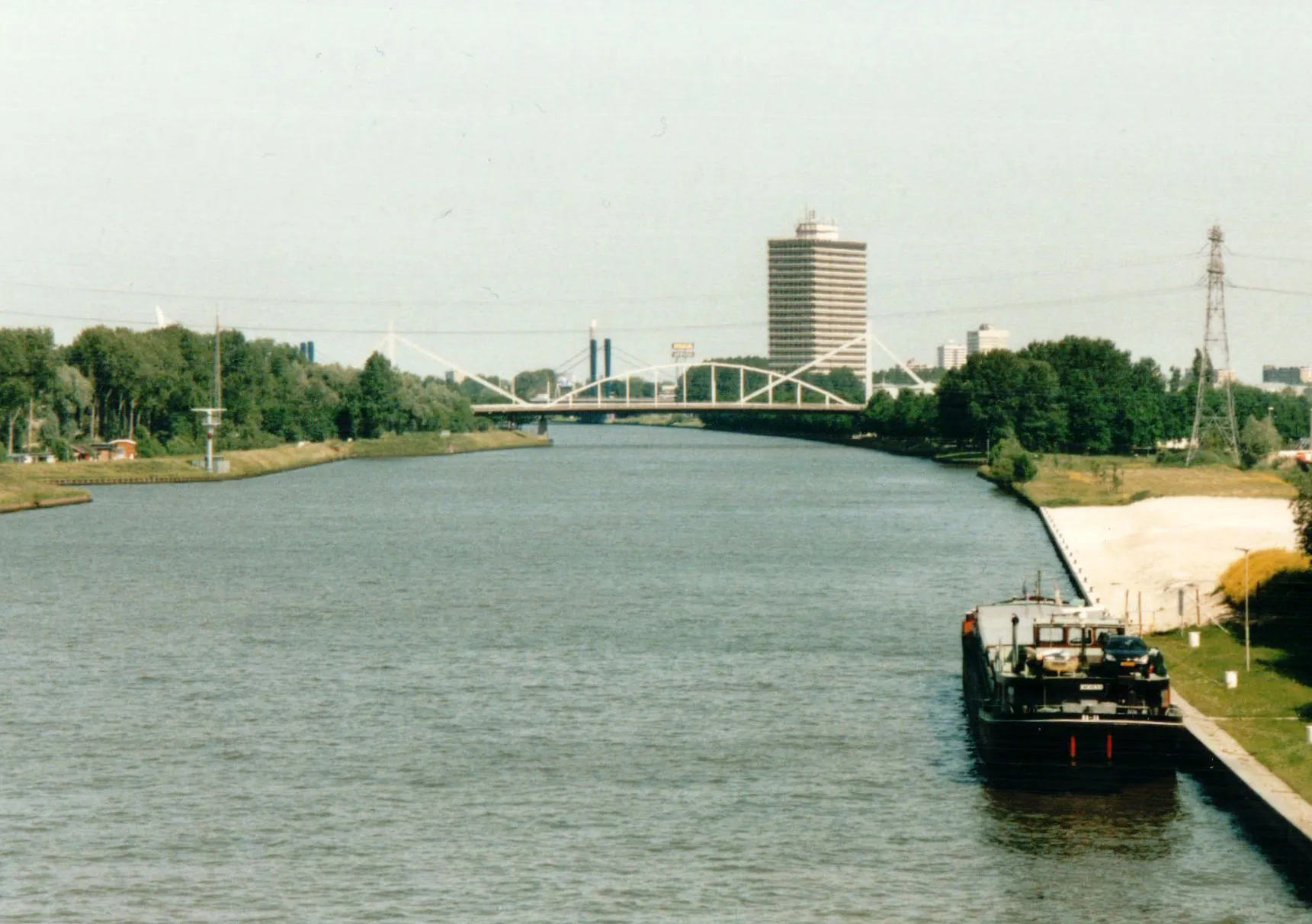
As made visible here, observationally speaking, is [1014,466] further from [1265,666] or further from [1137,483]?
[1265,666]

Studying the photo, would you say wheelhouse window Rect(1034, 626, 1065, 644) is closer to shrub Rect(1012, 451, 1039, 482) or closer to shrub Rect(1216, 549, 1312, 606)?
shrub Rect(1216, 549, 1312, 606)

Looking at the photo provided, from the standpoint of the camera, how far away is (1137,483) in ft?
436

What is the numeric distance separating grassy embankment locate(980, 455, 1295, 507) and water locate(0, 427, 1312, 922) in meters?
38.8

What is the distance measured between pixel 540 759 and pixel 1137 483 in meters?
99.7

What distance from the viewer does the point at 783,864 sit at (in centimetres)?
3253

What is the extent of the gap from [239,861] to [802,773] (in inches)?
474

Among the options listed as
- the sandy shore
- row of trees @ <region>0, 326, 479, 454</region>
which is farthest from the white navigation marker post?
the sandy shore

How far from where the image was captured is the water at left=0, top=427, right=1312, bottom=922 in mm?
31062

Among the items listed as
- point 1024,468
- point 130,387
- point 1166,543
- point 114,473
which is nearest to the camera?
point 1166,543

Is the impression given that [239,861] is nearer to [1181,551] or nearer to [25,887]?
[25,887]

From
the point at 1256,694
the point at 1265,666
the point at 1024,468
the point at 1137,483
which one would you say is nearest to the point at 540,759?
the point at 1256,694

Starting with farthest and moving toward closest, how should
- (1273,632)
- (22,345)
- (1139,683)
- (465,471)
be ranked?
(465,471) → (22,345) → (1273,632) → (1139,683)

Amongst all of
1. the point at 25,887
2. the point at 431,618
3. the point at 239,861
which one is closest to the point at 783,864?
the point at 239,861

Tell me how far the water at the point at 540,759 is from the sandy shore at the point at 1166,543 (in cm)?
453
